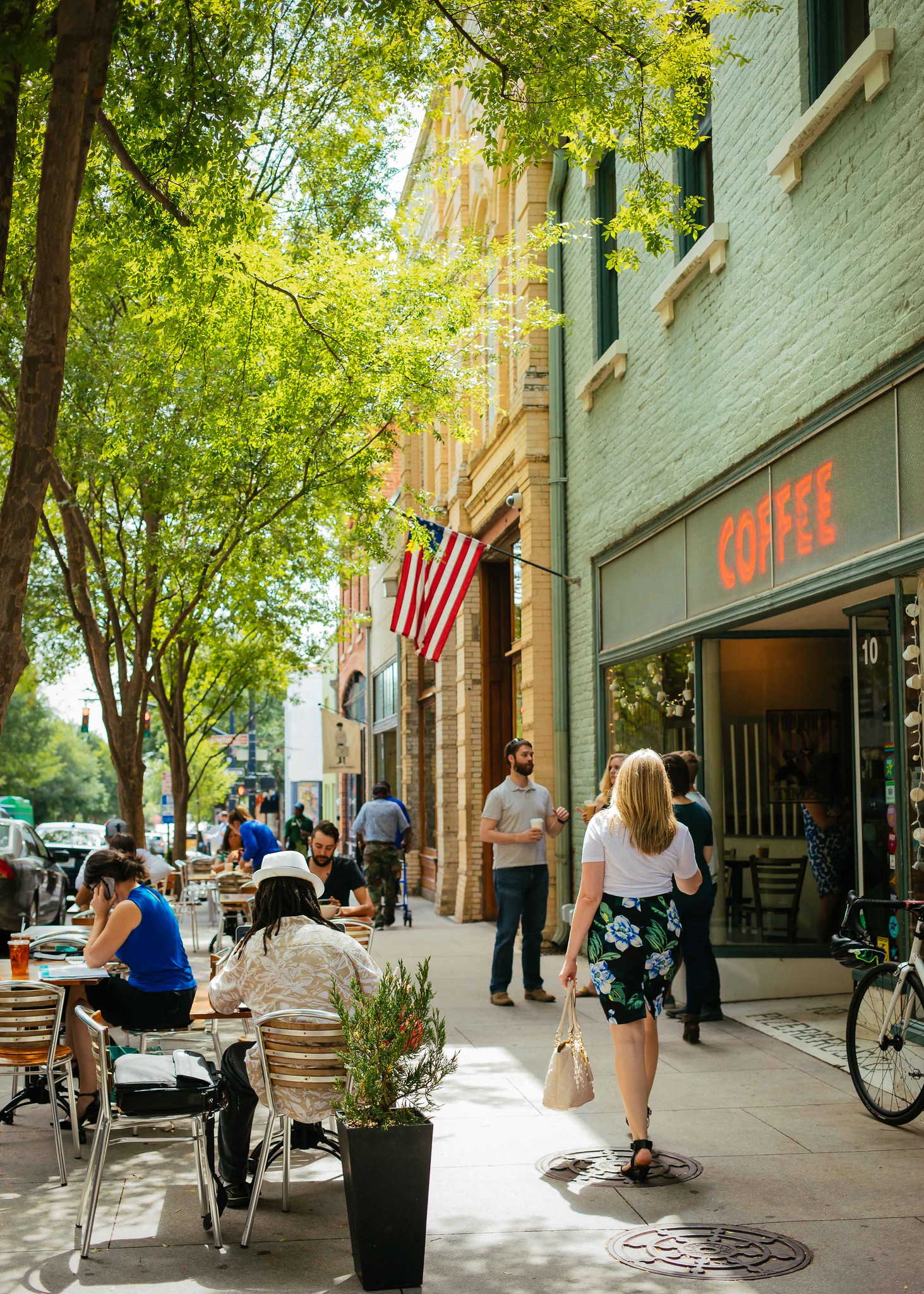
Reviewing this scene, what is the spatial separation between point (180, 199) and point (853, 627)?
6078 millimetres

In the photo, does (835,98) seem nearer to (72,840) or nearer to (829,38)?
(829,38)

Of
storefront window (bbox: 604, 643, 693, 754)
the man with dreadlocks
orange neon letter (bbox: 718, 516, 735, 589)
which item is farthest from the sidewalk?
storefront window (bbox: 604, 643, 693, 754)

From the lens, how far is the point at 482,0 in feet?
28.6

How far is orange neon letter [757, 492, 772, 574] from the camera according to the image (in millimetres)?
9320

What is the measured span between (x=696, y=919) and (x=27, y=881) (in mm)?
9806

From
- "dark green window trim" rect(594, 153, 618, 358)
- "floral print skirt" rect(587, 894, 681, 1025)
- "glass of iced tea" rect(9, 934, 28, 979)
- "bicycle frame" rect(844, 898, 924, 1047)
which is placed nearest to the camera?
"floral print skirt" rect(587, 894, 681, 1025)

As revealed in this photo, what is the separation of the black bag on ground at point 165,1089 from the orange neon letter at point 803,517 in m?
5.12

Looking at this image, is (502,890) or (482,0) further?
(502,890)

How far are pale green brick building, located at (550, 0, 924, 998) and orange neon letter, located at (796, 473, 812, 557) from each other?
2 cm

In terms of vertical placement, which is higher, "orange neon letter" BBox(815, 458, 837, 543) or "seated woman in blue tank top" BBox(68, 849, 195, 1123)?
"orange neon letter" BBox(815, 458, 837, 543)

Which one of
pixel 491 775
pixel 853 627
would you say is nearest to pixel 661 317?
pixel 853 627

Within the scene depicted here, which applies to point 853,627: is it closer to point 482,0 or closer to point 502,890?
point 502,890

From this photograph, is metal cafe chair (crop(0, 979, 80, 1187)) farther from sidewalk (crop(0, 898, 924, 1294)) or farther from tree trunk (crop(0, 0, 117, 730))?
tree trunk (crop(0, 0, 117, 730))

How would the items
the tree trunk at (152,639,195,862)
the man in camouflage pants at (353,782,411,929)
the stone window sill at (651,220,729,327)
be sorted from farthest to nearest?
the tree trunk at (152,639,195,862) < the man in camouflage pants at (353,782,411,929) < the stone window sill at (651,220,729,327)
